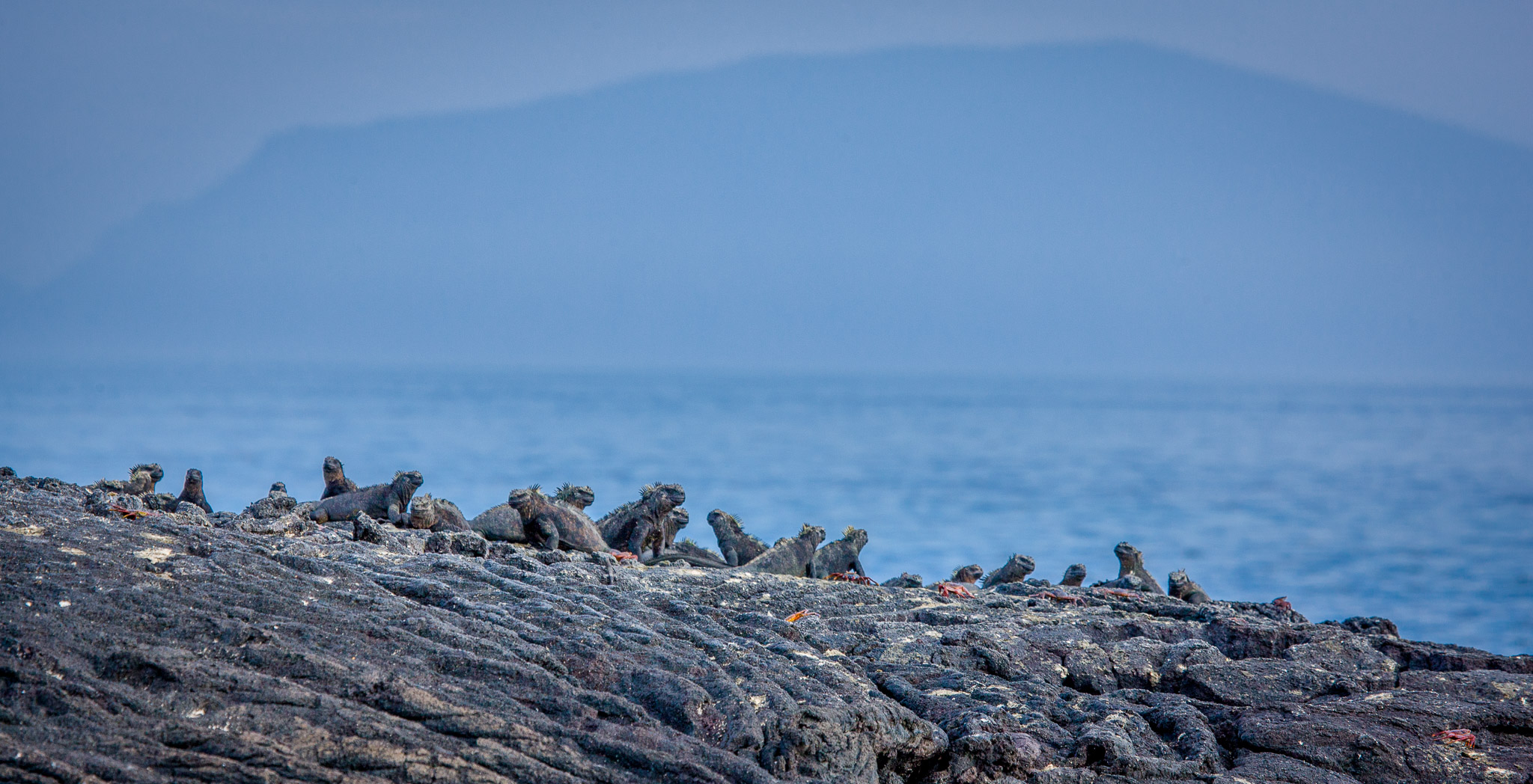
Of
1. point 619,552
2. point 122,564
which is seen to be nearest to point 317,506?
point 619,552

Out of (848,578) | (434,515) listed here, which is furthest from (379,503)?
(848,578)

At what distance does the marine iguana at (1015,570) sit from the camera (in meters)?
9.17

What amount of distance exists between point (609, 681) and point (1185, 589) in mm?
6485

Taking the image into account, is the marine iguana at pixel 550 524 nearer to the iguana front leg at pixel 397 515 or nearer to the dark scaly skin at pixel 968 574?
the iguana front leg at pixel 397 515

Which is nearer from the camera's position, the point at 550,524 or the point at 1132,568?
the point at 550,524

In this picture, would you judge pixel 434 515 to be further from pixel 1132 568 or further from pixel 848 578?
pixel 1132 568

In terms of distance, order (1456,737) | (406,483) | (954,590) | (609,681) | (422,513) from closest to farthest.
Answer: (609,681), (1456,737), (954,590), (422,513), (406,483)

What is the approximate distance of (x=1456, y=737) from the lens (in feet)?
16.5

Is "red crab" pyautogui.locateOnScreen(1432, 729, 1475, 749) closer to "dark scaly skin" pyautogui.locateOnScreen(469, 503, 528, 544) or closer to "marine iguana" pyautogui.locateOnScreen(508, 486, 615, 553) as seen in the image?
"marine iguana" pyautogui.locateOnScreen(508, 486, 615, 553)

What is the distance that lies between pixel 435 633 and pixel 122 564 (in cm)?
132

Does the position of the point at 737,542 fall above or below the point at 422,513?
above

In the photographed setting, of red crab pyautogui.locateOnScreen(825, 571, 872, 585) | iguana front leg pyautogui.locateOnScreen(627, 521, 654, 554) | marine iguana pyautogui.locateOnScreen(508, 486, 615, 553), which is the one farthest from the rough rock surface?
iguana front leg pyautogui.locateOnScreen(627, 521, 654, 554)

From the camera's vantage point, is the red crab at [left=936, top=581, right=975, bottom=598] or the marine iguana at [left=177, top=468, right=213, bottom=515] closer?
the red crab at [left=936, top=581, right=975, bottom=598]

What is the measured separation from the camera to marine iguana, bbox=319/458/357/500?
939cm
